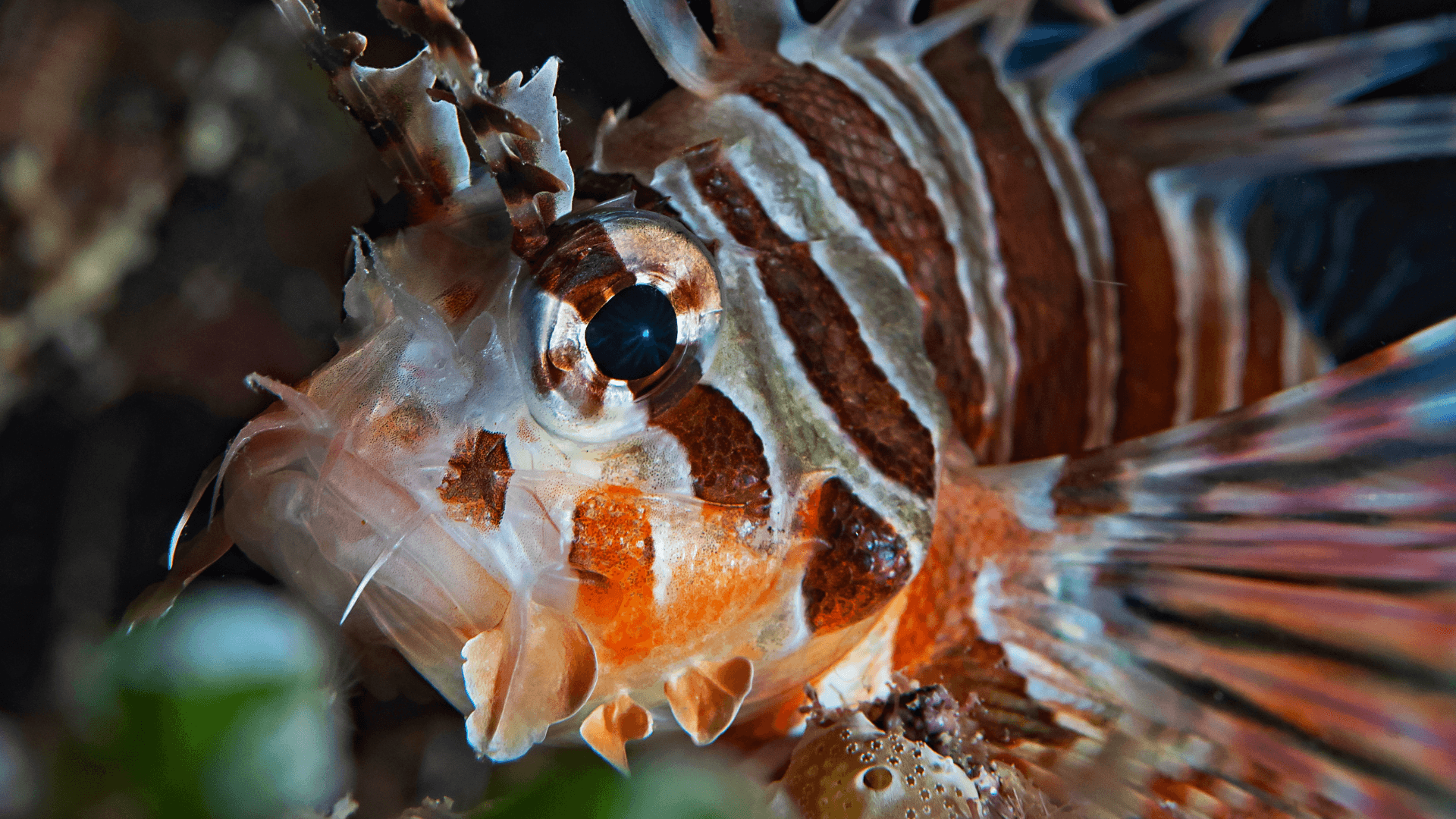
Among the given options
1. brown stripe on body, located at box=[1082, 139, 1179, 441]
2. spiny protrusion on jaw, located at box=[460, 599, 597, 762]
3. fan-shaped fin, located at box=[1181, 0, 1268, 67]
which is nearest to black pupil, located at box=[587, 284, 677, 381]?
spiny protrusion on jaw, located at box=[460, 599, 597, 762]

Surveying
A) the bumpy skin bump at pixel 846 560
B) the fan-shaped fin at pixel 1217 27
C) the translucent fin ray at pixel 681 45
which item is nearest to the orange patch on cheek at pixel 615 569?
the bumpy skin bump at pixel 846 560

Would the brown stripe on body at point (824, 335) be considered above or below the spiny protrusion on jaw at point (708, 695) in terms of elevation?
above

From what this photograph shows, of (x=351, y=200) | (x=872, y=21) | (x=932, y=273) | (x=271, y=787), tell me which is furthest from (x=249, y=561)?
(x=872, y=21)

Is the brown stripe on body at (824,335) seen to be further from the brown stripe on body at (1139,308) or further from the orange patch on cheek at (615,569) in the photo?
the brown stripe on body at (1139,308)

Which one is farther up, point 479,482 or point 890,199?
point 479,482

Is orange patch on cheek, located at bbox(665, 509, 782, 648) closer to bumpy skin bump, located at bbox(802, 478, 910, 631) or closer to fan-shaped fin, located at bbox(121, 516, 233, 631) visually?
bumpy skin bump, located at bbox(802, 478, 910, 631)

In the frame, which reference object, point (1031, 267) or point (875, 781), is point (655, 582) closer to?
point (875, 781)

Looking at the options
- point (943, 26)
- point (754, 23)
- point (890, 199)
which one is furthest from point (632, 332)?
point (943, 26)
